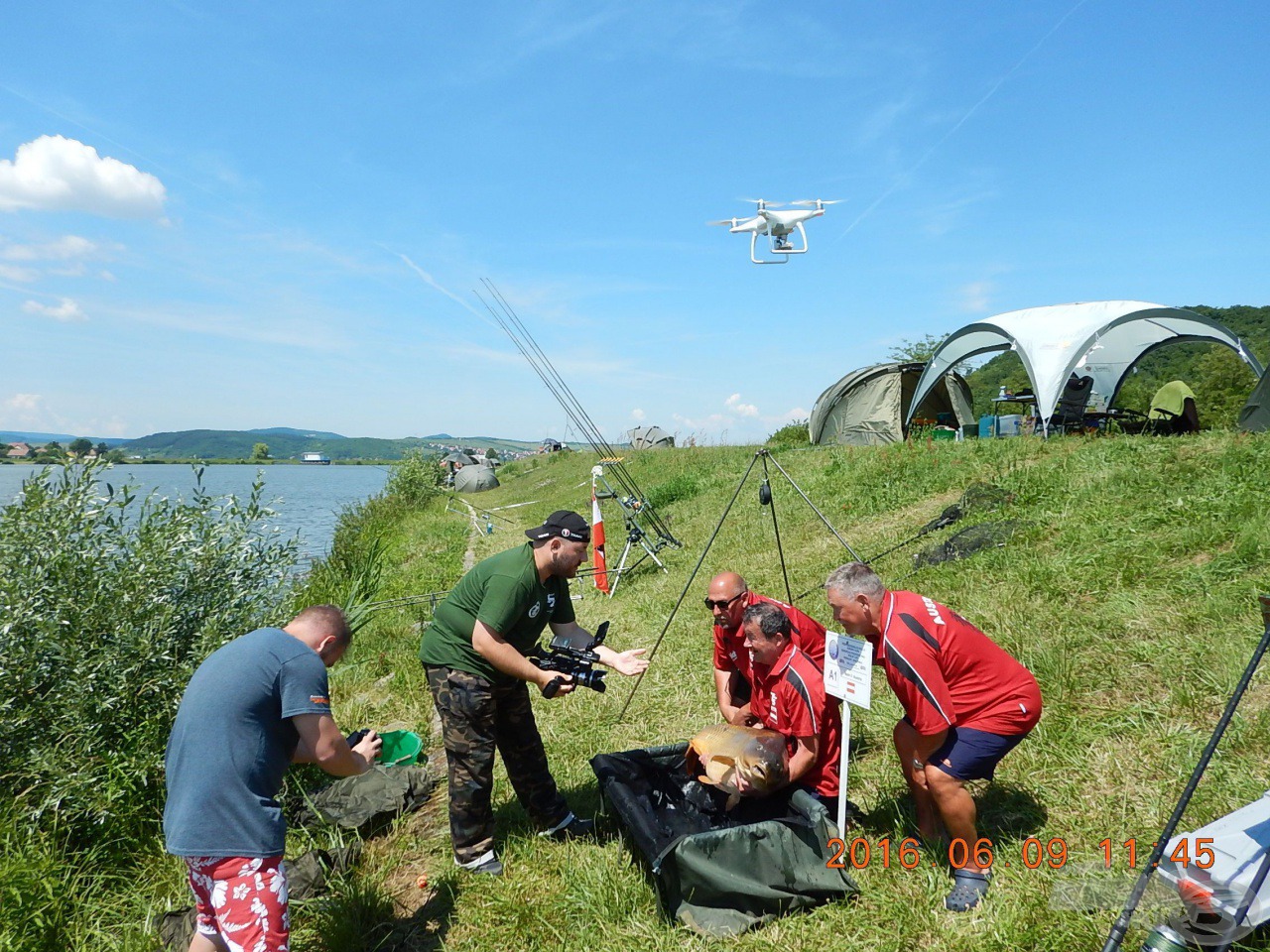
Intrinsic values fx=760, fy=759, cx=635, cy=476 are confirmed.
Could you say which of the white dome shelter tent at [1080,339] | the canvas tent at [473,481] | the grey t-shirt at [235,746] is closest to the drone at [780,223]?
the white dome shelter tent at [1080,339]

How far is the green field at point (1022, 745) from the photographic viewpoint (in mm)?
3129

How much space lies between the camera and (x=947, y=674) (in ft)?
10.3

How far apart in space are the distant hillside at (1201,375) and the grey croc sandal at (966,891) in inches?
392

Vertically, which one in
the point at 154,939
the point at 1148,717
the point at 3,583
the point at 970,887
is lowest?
the point at 154,939

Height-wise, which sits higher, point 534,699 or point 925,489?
point 925,489

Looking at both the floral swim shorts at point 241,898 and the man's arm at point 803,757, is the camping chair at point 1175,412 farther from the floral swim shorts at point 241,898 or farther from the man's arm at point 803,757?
the floral swim shorts at point 241,898

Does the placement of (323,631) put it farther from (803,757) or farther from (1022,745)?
(1022,745)

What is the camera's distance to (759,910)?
10.2 feet

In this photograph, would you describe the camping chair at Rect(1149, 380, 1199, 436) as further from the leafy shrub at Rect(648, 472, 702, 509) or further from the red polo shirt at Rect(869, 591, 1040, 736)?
the red polo shirt at Rect(869, 591, 1040, 736)

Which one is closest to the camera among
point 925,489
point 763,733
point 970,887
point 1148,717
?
point 970,887

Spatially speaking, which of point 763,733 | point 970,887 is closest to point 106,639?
point 763,733

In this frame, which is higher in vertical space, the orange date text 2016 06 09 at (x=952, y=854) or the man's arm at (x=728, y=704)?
the man's arm at (x=728, y=704)

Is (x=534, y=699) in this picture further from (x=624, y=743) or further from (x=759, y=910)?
(x=759, y=910)

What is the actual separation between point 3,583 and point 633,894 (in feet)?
11.2
